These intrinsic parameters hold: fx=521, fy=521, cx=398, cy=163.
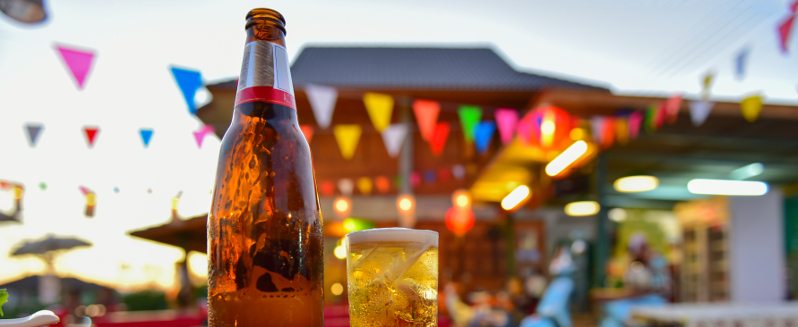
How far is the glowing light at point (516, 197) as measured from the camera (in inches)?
390

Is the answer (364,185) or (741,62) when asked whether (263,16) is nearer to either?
(741,62)

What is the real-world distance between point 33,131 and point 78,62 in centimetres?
176

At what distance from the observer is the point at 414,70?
12797mm

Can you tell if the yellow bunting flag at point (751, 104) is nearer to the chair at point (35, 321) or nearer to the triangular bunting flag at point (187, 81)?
the triangular bunting flag at point (187, 81)

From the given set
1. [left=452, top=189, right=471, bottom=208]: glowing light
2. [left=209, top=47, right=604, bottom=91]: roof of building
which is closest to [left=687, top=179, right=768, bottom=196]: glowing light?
[left=209, top=47, right=604, bottom=91]: roof of building

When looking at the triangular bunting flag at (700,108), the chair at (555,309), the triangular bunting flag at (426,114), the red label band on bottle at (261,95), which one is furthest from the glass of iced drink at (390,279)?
the triangular bunting flag at (700,108)

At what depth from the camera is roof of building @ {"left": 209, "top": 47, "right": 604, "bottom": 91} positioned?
10766 millimetres

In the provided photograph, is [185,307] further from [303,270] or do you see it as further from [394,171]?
[303,270]

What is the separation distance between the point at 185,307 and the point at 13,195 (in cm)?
452

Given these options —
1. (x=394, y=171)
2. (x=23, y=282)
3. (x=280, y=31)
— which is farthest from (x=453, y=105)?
(x=23, y=282)

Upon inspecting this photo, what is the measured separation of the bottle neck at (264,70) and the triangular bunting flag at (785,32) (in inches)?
160

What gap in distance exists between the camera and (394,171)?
11.0 metres

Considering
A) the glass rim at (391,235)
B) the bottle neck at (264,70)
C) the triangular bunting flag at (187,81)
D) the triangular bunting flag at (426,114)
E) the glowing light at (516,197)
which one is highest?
the triangular bunting flag at (426,114)

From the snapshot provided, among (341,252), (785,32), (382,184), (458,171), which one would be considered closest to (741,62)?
(785,32)
